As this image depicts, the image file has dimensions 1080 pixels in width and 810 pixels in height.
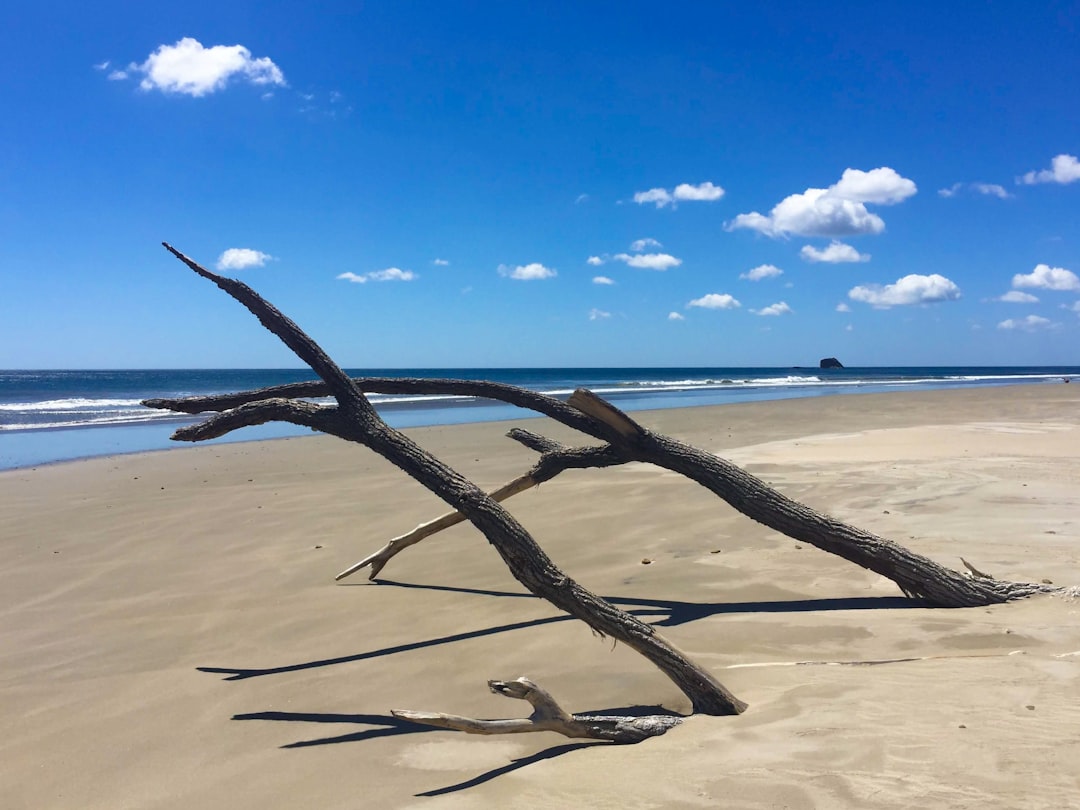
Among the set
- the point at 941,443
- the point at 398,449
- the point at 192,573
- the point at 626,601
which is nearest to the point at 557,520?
the point at 626,601

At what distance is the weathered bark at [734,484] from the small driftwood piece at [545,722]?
6.86ft

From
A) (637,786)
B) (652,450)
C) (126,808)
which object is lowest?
(126,808)

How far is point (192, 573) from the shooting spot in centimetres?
654

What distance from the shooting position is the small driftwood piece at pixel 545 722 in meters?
2.86

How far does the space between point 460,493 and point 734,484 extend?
89.0 inches

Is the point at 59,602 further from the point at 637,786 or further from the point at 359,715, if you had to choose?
the point at 637,786

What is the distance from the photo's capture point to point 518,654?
4457mm

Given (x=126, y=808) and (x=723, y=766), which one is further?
(x=126, y=808)

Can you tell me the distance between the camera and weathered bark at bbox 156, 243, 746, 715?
11.1ft

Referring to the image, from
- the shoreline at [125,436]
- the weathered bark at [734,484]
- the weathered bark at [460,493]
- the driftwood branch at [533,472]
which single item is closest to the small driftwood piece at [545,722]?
the weathered bark at [460,493]

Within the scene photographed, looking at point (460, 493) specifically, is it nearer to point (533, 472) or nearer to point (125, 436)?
point (533, 472)

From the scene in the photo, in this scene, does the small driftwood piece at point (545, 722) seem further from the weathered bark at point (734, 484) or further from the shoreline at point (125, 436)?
the shoreline at point (125, 436)

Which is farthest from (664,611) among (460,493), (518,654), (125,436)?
(125,436)

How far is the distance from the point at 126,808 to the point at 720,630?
325 cm
